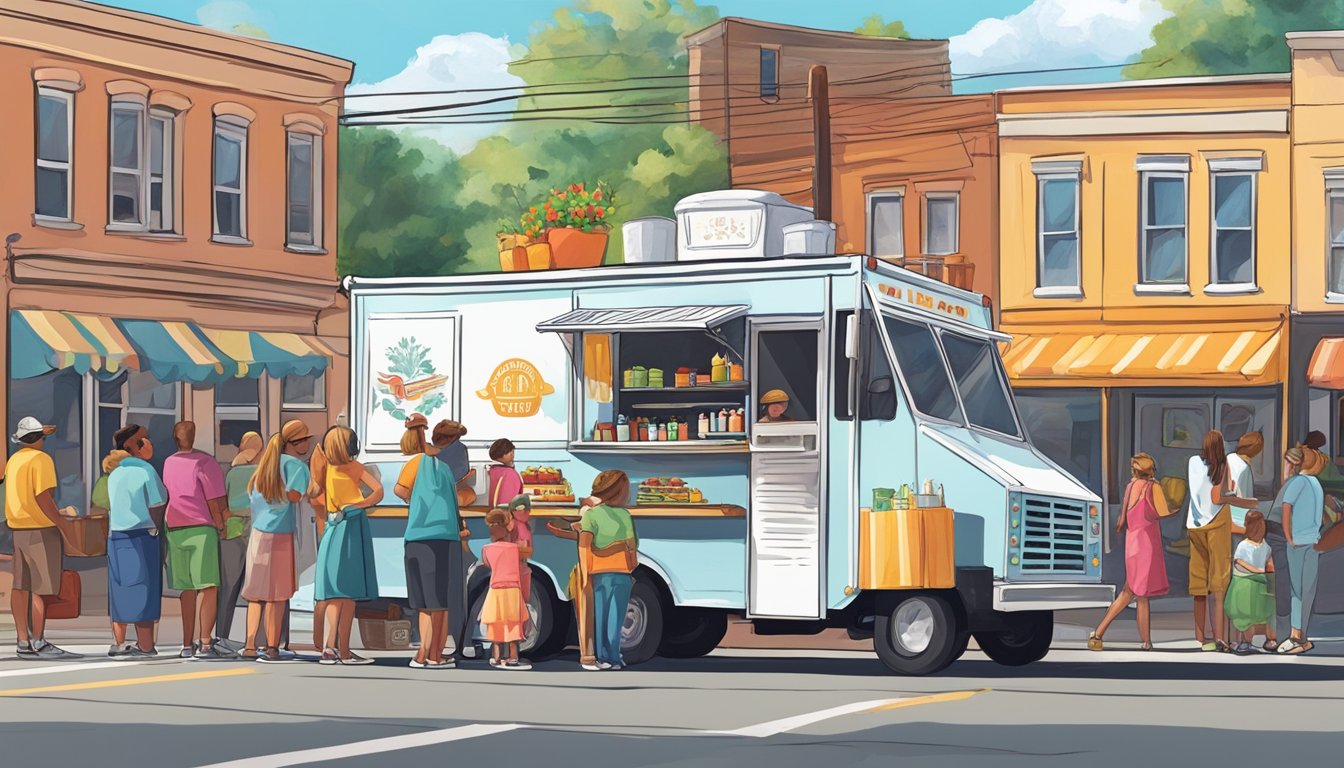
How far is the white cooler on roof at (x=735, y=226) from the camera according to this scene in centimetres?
1650

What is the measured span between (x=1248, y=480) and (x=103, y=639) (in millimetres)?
10104

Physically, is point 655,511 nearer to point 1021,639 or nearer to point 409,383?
point 409,383

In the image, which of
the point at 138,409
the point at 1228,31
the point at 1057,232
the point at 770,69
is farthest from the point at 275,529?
the point at 1228,31

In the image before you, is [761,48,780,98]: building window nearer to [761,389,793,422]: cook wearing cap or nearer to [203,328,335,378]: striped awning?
[203,328,335,378]: striped awning

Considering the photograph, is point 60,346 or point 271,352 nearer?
point 60,346

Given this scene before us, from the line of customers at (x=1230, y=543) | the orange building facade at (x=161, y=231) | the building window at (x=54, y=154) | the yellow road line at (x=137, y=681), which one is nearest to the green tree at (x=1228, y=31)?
the orange building facade at (x=161, y=231)

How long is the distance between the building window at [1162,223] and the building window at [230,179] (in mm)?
12972

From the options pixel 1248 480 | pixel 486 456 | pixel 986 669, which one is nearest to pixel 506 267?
pixel 486 456

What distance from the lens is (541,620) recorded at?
16.3m

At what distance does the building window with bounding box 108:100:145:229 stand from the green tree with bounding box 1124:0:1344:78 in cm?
2874

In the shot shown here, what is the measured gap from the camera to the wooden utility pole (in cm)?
2697

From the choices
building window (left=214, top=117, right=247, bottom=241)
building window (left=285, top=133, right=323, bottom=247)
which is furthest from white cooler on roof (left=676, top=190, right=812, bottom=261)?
building window (left=285, top=133, right=323, bottom=247)

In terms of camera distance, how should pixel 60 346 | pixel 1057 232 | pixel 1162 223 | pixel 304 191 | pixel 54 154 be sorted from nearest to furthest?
pixel 60 346 → pixel 54 154 → pixel 1162 223 → pixel 1057 232 → pixel 304 191

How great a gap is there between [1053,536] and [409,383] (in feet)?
17.2
